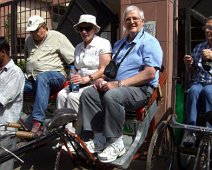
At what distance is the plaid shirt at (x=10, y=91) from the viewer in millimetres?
3756

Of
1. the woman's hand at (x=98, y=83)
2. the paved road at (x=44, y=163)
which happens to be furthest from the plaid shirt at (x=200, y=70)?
the paved road at (x=44, y=163)

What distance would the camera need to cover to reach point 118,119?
371cm

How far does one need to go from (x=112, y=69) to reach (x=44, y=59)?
48.7 inches

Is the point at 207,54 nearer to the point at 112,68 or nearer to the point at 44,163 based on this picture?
the point at 112,68

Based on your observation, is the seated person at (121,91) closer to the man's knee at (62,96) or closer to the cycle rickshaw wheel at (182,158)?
the man's knee at (62,96)

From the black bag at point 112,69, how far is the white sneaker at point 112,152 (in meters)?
0.80

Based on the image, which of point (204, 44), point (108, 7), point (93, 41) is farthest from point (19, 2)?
point (204, 44)

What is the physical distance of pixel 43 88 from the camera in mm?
4680

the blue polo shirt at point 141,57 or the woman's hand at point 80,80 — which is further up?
the blue polo shirt at point 141,57

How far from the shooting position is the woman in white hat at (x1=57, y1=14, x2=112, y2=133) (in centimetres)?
439

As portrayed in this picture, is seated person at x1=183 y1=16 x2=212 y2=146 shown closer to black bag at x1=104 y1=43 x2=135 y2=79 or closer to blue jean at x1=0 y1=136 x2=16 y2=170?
black bag at x1=104 y1=43 x2=135 y2=79

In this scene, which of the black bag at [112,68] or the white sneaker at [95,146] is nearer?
the white sneaker at [95,146]

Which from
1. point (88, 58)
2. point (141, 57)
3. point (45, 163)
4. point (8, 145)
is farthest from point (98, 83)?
→ point (45, 163)

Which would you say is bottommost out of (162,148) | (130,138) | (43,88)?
(162,148)
